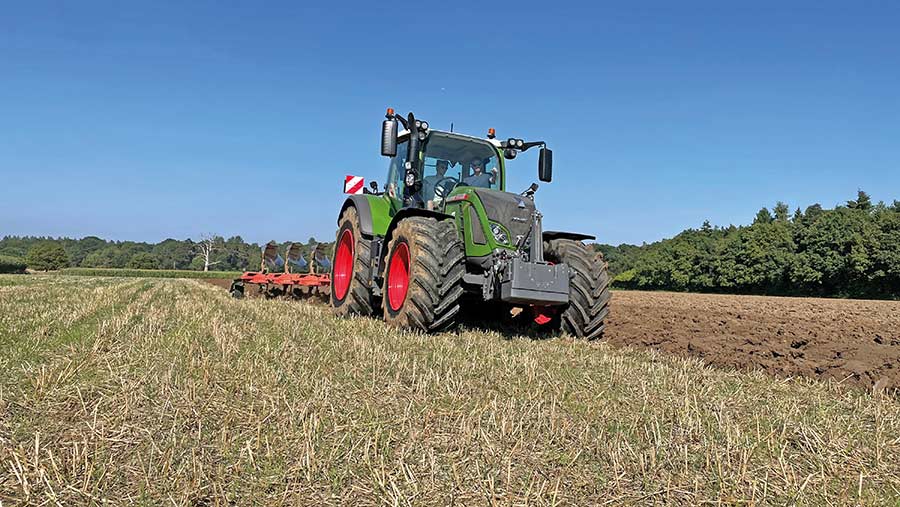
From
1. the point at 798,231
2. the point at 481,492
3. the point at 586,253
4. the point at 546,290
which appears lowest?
the point at 481,492

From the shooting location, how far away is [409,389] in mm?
3744

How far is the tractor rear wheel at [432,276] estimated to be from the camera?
19.9ft

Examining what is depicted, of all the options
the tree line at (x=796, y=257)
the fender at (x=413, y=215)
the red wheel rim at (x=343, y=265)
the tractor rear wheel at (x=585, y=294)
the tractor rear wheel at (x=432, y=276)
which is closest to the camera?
the tractor rear wheel at (x=432, y=276)

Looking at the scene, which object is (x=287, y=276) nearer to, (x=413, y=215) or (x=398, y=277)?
(x=398, y=277)

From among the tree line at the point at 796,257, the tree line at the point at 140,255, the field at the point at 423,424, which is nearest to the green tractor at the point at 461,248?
the field at the point at 423,424

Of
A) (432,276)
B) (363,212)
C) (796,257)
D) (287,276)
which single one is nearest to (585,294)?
(432,276)

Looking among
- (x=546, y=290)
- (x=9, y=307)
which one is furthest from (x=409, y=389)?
(x=9, y=307)

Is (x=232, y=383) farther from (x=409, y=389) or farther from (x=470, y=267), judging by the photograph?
(x=470, y=267)

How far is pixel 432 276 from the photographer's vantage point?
606 centimetres

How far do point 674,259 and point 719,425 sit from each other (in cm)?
4841

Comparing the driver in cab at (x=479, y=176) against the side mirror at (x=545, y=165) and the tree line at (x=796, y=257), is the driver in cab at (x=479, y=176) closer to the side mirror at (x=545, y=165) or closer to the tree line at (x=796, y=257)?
the side mirror at (x=545, y=165)

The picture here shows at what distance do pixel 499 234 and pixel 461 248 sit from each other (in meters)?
0.50

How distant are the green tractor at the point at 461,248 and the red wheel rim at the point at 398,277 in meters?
0.01

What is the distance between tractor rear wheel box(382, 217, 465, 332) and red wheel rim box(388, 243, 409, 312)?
361mm
